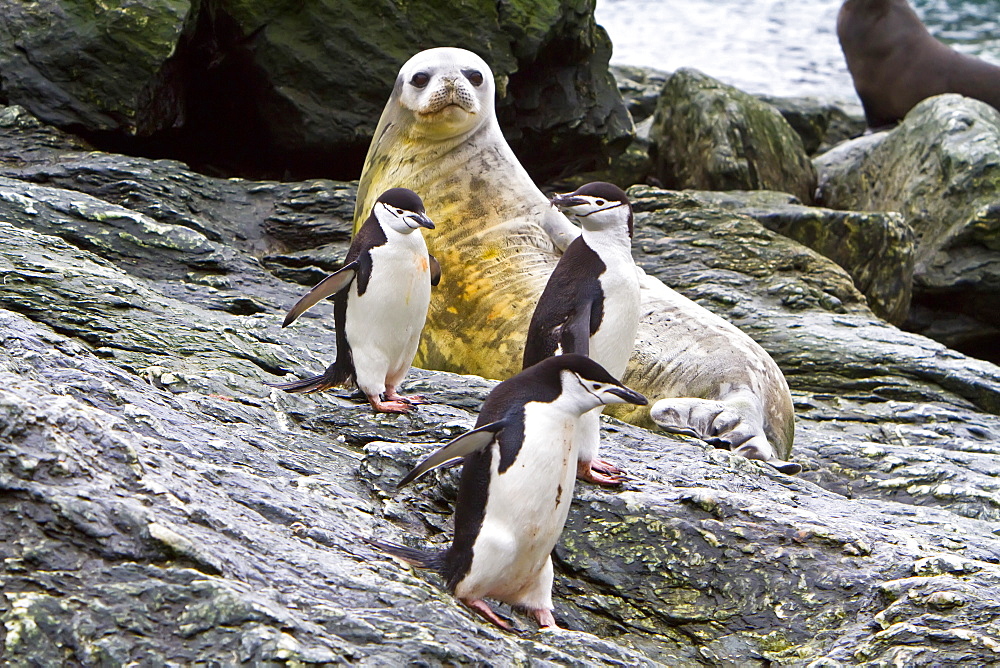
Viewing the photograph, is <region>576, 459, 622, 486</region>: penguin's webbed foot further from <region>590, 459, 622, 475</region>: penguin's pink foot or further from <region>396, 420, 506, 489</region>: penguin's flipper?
<region>396, 420, 506, 489</region>: penguin's flipper

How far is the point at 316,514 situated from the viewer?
3.24m

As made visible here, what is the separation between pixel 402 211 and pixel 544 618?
171 cm

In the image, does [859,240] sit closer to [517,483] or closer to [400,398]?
[400,398]

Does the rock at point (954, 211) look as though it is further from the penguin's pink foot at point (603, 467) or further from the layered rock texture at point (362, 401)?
the penguin's pink foot at point (603, 467)

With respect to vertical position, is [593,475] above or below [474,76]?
below

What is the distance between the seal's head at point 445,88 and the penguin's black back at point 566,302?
2.04 metres

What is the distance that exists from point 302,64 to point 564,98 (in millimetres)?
1960

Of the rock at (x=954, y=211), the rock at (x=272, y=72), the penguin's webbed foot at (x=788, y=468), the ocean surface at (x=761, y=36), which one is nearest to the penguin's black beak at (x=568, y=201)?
the penguin's webbed foot at (x=788, y=468)

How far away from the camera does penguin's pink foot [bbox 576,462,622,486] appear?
12.5ft

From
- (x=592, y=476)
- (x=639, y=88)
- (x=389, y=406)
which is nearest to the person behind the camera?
(x=592, y=476)

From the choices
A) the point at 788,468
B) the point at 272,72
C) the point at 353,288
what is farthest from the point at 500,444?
the point at 272,72

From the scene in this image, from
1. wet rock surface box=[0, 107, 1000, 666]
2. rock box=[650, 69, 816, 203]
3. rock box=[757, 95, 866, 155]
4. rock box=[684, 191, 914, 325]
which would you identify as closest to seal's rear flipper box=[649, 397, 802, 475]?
wet rock surface box=[0, 107, 1000, 666]

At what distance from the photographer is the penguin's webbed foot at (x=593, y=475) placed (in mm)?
3795

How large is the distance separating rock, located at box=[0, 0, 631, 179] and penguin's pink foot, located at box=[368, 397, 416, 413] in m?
4.43
